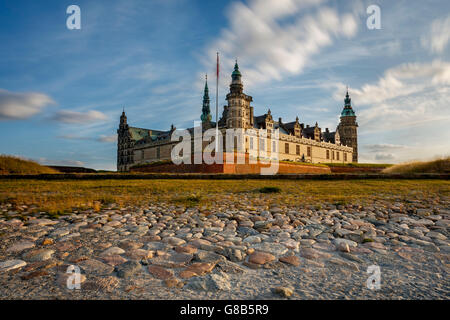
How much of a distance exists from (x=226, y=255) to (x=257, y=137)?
1980 inches

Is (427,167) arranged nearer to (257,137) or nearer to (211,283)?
(211,283)

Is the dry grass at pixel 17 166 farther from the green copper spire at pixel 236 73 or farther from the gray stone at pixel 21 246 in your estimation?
the green copper spire at pixel 236 73

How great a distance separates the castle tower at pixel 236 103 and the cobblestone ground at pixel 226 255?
45060mm

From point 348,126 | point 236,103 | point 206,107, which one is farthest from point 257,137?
point 348,126

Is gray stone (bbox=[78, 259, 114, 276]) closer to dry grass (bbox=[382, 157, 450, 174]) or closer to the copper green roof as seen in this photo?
dry grass (bbox=[382, 157, 450, 174])

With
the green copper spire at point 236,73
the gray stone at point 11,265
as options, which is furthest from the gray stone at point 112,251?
the green copper spire at point 236,73

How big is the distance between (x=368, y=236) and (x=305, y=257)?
1357 millimetres

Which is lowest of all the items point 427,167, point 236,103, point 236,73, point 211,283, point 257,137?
point 211,283

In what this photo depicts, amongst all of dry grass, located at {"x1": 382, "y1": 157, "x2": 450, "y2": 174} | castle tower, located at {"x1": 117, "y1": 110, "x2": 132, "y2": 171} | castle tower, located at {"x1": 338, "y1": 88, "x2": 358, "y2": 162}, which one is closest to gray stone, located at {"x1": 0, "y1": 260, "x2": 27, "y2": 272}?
dry grass, located at {"x1": 382, "y1": 157, "x2": 450, "y2": 174}

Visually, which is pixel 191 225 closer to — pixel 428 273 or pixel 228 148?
pixel 428 273

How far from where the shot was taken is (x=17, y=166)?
17.8 metres

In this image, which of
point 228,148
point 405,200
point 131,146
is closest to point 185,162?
point 405,200

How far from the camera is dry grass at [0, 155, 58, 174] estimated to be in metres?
17.3
